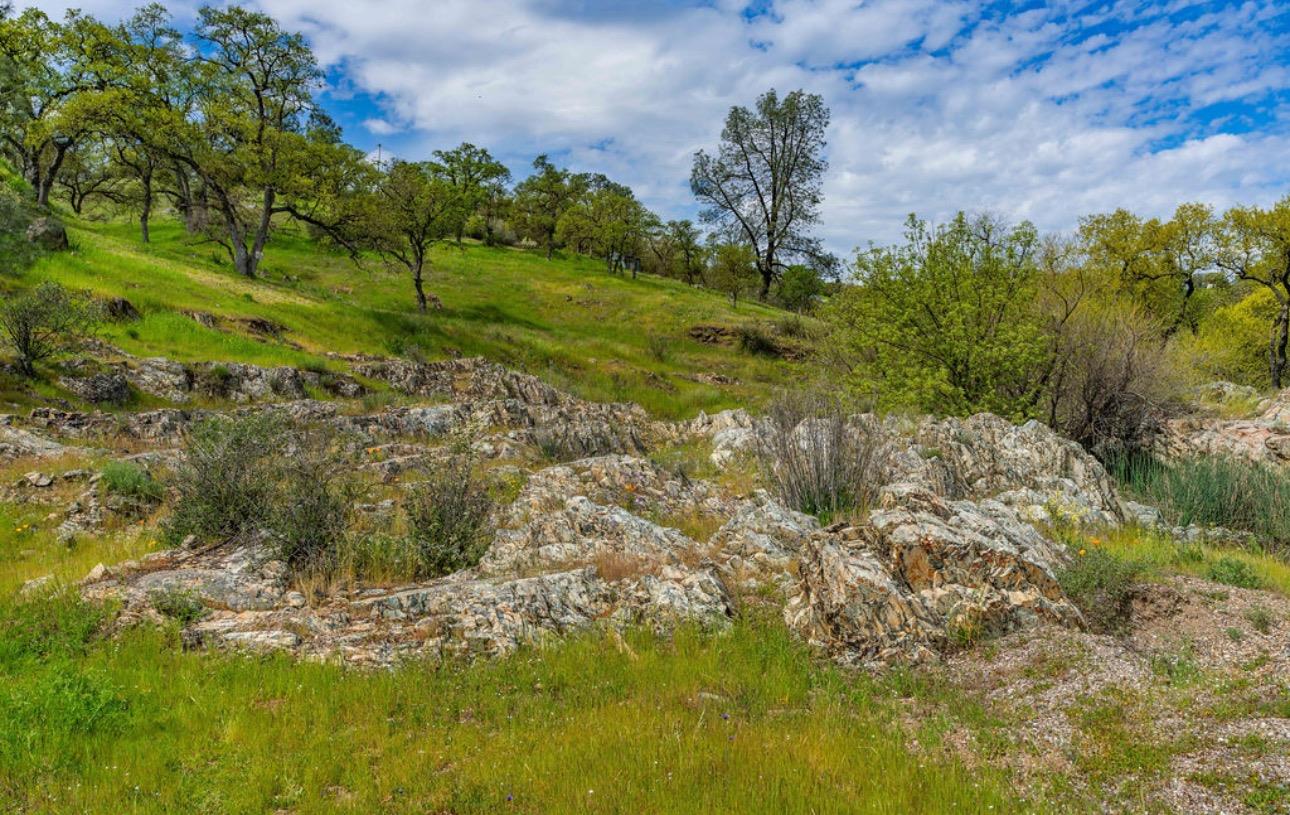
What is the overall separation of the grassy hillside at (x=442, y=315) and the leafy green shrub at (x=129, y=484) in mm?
8323

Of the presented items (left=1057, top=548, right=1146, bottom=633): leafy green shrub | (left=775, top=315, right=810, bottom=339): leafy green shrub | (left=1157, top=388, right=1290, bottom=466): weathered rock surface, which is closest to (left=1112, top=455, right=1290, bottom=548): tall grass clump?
(left=1157, top=388, right=1290, bottom=466): weathered rock surface

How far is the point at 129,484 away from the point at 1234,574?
49.7 ft

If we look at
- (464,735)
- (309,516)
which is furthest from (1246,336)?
(464,735)

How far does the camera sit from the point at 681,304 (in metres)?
51.9

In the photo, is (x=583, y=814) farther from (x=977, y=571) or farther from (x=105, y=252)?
(x=105, y=252)

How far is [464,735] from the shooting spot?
15.0 ft

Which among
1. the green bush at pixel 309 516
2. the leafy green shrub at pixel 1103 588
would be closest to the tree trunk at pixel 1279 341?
the leafy green shrub at pixel 1103 588

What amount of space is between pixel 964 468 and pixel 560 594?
9.65 metres

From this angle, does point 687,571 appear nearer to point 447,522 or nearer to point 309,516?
point 447,522

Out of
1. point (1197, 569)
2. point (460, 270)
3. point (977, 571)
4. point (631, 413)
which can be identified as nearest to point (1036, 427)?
point (1197, 569)

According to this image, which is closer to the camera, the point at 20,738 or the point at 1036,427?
the point at 20,738

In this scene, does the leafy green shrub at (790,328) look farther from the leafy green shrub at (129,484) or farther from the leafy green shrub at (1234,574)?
the leafy green shrub at (129,484)

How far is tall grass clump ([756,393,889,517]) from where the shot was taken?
11.0 metres

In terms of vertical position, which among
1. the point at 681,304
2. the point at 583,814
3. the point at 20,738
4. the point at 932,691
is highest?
the point at 681,304
